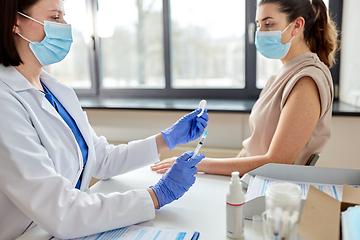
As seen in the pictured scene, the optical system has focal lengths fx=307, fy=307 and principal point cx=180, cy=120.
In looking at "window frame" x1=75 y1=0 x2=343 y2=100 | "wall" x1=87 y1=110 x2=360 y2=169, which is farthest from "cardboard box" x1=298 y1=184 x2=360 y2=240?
"window frame" x1=75 y1=0 x2=343 y2=100

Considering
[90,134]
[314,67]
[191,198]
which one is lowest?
[191,198]

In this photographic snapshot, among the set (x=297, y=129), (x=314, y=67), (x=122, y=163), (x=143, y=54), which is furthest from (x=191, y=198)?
(x=143, y=54)

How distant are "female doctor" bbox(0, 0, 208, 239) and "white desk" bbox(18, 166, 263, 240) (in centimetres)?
4

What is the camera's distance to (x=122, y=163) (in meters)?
1.30

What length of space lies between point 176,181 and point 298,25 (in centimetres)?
93

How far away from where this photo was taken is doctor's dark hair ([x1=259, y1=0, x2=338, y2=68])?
4.50 ft

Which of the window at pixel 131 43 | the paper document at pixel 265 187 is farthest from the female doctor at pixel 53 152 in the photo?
the window at pixel 131 43

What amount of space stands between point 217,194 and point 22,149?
0.63 meters

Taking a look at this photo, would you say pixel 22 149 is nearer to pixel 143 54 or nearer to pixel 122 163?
pixel 122 163

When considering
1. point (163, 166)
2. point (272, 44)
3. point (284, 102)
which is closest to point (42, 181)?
point (163, 166)

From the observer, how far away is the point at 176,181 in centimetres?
98

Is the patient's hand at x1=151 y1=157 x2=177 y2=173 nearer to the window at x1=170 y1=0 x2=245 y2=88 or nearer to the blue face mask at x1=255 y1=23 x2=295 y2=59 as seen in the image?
the blue face mask at x1=255 y1=23 x2=295 y2=59

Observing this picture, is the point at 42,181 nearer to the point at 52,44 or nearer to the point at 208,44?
the point at 52,44

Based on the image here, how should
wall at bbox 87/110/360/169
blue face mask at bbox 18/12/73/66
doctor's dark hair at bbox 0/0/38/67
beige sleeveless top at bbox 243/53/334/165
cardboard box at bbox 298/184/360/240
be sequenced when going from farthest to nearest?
wall at bbox 87/110/360/169, beige sleeveless top at bbox 243/53/334/165, blue face mask at bbox 18/12/73/66, doctor's dark hair at bbox 0/0/38/67, cardboard box at bbox 298/184/360/240
